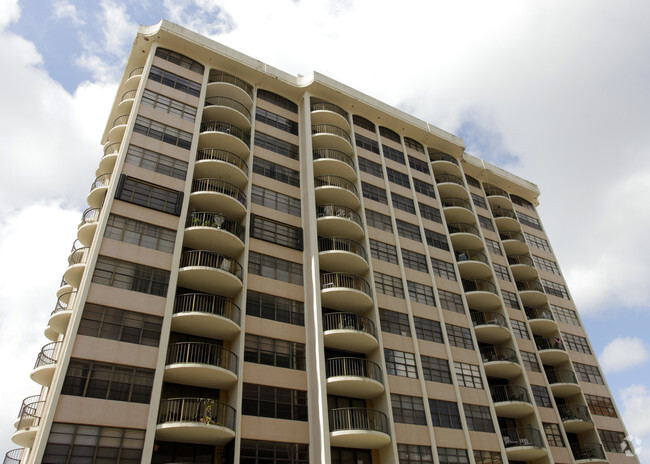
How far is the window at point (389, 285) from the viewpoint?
112 feet

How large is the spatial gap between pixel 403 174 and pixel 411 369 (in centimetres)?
1813

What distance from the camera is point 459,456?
29.7m

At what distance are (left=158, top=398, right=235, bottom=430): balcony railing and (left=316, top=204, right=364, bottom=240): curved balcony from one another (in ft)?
46.0

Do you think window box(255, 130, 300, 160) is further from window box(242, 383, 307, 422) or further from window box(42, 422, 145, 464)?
window box(42, 422, 145, 464)

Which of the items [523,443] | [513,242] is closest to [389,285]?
[523,443]

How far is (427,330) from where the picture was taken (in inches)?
1347

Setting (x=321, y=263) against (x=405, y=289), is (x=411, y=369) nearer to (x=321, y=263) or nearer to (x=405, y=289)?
(x=405, y=289)

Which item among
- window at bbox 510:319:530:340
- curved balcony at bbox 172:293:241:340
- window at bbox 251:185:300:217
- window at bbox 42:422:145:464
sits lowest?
window at bbox 42:422:145:464

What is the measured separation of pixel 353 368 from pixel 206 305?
9401 millimetres

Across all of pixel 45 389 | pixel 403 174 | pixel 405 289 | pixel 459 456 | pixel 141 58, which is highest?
pixel 141 58

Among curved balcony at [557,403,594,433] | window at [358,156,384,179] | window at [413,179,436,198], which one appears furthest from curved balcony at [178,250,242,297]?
curved balcony at [557,403,594,433]

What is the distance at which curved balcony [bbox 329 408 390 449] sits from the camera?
84.1ft

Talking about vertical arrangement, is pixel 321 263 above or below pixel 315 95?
below

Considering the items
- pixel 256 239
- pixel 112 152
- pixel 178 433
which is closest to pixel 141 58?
pixel 112 152
